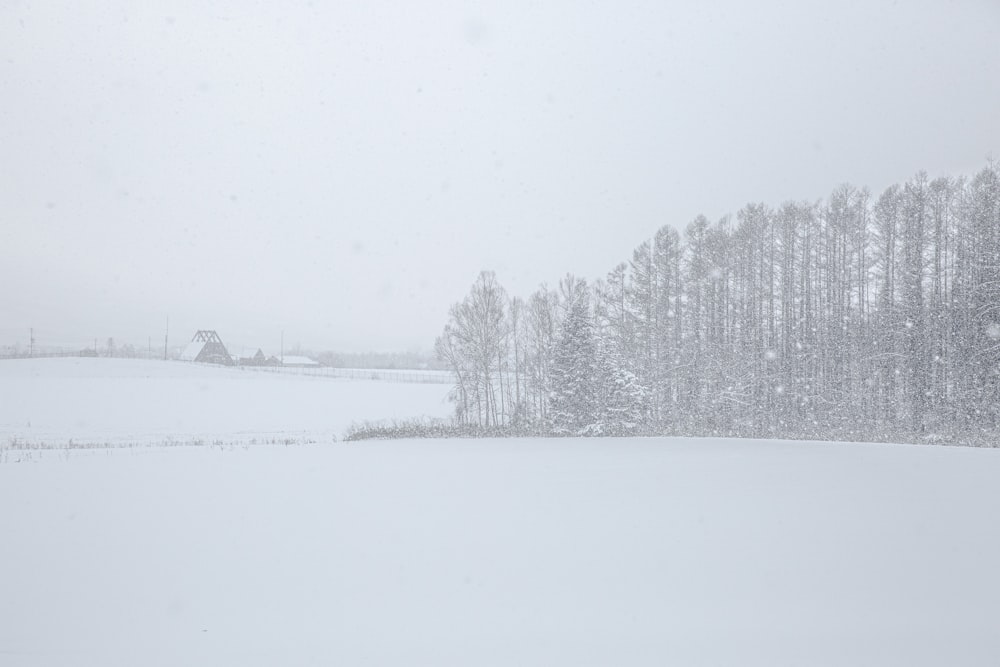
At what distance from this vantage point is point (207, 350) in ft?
275

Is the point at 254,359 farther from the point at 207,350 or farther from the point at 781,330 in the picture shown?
the point at 781,330

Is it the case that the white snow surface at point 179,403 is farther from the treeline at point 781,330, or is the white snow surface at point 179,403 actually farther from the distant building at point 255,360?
the distant building at point 255,360

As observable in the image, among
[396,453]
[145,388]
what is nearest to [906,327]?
[396,453]

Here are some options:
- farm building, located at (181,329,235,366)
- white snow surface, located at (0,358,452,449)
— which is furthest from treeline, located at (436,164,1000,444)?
farm building, located at (181,329,235,366)

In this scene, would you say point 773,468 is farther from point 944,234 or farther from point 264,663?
point 944,234

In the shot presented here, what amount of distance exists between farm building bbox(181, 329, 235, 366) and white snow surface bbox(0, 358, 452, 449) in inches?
628

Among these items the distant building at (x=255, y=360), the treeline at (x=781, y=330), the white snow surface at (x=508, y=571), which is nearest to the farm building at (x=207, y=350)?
the distant building at (x=255, y=360)

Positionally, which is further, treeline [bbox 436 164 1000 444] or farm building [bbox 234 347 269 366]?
farm building [bbox 234 347 269 366]

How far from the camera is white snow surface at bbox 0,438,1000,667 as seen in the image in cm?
438

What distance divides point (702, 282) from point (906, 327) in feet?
33.9

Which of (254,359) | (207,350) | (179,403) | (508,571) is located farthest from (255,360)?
(508,571)

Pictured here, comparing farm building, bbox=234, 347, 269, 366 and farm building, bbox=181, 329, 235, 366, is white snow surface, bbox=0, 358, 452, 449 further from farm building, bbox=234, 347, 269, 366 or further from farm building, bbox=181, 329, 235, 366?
farm building, bbox=234, 347, 269, 366

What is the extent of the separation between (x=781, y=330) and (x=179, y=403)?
42544 millimetres

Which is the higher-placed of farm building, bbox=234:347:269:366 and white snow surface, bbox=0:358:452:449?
farm building, bbox=234:347:269:366
